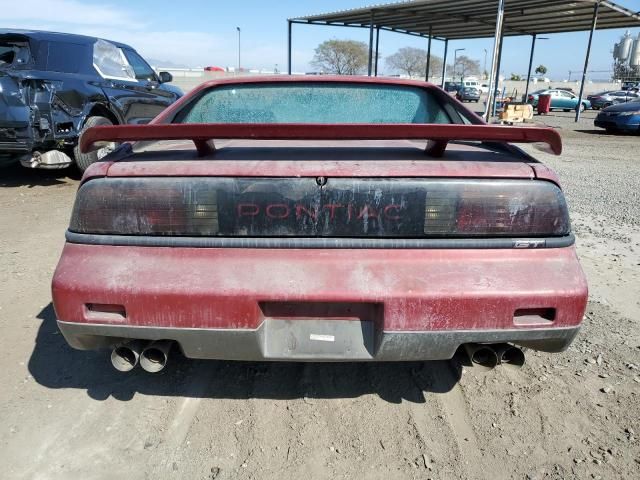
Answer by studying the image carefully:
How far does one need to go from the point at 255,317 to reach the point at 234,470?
63 cm

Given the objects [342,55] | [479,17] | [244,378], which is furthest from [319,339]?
[342,55]

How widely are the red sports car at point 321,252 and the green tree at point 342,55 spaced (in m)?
52.3

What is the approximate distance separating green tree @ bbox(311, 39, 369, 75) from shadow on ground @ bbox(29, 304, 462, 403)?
52.0 metres

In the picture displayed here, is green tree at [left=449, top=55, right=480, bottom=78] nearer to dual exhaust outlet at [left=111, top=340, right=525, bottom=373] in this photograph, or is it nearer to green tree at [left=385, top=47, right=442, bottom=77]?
green tree at [left=385, top=47, right=442, bottom=77]

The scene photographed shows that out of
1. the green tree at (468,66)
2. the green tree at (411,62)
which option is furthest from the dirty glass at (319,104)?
the green tree at (468,66)

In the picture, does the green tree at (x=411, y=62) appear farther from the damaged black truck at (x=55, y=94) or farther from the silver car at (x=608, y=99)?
the damaged black truck at (x=55, y=94)

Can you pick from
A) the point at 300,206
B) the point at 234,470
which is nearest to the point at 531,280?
the point at 300,206

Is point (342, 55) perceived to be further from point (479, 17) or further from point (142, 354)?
point (142, 354)

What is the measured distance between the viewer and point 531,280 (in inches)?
68.1

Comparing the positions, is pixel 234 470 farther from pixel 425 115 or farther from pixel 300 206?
pixel 425 115

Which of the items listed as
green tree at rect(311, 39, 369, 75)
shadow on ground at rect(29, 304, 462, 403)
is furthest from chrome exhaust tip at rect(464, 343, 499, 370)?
green tree at rect(311, 39, 369, 75)

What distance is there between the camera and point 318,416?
2143 mm

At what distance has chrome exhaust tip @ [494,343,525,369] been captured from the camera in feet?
6.31

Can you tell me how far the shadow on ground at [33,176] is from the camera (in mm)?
6750
